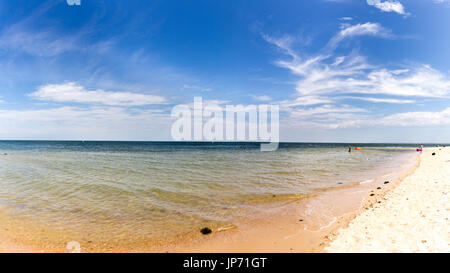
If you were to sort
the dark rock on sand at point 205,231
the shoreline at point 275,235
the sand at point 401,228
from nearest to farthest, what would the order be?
the sand at point 401,228 < the shoreline at point 275,235 < the dark rock on sand at point 205,231

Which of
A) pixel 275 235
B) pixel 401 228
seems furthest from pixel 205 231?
pixel 401 228

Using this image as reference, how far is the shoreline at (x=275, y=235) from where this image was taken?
25.0 ft

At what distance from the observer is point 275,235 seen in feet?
28.3

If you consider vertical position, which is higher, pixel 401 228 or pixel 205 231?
pixel 401 228

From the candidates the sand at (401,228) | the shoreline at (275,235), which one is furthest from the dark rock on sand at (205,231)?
the sand at (401,228)

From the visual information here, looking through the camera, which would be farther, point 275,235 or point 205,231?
point 205,231

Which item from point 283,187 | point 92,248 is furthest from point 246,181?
point 92,248

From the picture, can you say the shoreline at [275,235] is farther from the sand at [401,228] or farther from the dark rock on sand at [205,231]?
the sand at [401,228]

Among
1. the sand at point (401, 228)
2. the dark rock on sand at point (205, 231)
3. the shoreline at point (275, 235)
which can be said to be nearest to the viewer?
the sand at point (401, 228)

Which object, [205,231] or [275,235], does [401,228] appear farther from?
[205,231]
